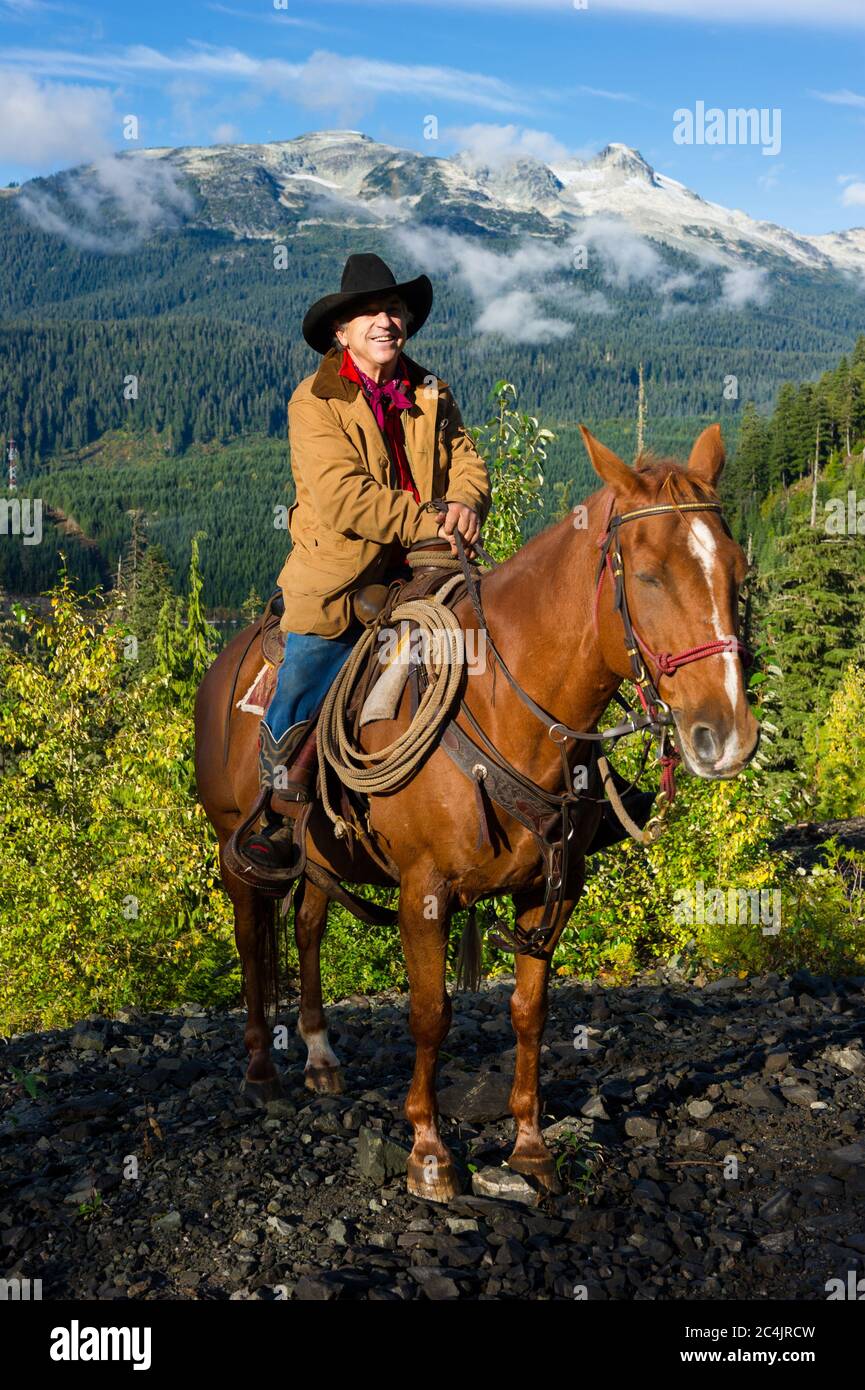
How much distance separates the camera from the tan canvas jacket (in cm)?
605

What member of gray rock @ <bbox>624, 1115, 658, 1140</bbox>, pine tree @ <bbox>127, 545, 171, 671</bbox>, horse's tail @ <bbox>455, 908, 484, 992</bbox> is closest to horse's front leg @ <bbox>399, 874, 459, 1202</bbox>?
horse's tail @ <bbox>455, 908, 484, 992</bbox>

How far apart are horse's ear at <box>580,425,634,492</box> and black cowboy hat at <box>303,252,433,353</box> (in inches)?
68.2

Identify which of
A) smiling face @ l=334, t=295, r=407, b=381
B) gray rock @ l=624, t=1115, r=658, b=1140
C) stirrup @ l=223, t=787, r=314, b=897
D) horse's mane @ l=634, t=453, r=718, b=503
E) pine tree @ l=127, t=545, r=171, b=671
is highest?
pine tree @ l=127, t=545, r=171, b=671

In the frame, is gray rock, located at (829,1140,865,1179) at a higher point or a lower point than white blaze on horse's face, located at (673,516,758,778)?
lower

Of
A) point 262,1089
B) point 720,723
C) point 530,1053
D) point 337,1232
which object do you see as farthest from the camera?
point 262,1089

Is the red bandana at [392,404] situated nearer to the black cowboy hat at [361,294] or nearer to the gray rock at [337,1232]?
the black cowboy hat at [361,294]

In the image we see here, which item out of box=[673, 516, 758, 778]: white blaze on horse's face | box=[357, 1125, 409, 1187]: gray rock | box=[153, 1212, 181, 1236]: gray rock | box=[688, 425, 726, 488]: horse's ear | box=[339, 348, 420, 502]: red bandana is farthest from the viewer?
box=[339, 348, 420, 502]: red bandana

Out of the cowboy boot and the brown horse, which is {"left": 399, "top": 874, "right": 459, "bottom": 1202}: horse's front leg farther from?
the cowboy boot

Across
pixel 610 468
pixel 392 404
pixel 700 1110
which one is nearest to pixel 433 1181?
pixel 700 1110

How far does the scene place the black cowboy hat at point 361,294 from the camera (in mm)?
6387

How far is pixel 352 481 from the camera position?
19.7 feet

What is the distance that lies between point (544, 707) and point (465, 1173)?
2.62 metres

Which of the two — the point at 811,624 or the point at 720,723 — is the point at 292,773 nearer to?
the point at 720,723
